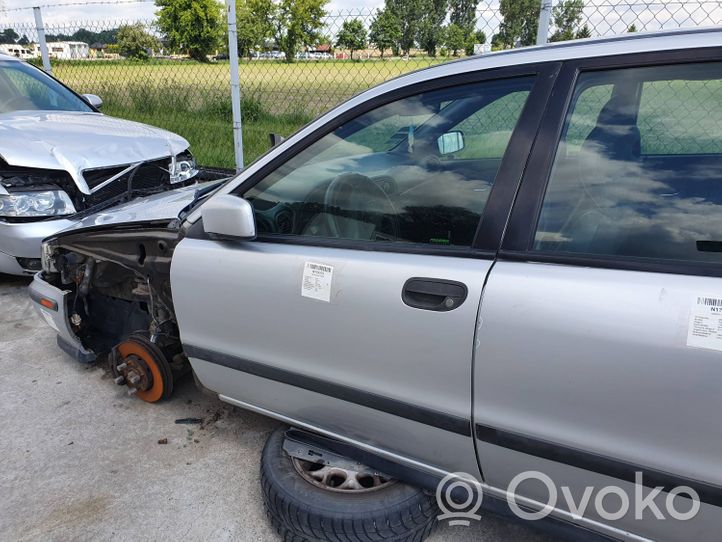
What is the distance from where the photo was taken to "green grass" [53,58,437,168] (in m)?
7.21

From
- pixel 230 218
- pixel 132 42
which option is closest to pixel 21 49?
pixel 132 42

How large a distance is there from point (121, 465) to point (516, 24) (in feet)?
12.8

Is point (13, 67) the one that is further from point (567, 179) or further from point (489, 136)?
point (567, 179)

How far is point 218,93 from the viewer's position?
29.3ft

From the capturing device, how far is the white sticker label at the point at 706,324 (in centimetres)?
126

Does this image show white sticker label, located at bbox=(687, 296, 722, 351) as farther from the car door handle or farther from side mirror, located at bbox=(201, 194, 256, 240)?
side mirror, located at bbox=(201, 194, 256, 240)

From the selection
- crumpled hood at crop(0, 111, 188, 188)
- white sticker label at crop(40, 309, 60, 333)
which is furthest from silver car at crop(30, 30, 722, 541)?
crumpled hood at crop(0, 111, 188, 188)

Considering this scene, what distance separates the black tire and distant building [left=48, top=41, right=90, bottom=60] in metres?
9.73

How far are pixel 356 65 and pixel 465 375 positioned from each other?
5178mm

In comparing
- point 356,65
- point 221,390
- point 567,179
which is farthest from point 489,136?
point 356,65

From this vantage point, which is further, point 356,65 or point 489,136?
point 356,65

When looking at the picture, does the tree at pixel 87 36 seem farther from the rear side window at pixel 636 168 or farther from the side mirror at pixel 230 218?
→ the rear side window at pixel 636 168

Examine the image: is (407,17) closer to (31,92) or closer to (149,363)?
(31,92)

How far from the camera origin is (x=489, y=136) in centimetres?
187
